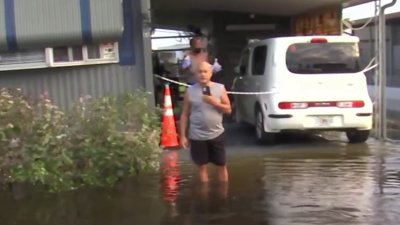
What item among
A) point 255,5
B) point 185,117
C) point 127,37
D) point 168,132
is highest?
point 255,5

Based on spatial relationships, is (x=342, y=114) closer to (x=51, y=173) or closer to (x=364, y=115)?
(x=364, y=115)

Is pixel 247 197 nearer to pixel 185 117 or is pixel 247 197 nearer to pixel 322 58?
pixel 185 117

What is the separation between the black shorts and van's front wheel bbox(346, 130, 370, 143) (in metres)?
4.31

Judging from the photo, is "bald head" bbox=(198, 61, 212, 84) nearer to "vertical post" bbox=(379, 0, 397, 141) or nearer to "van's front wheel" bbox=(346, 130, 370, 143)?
"van's front wheel" bbox=(346, 130, 370, 143)

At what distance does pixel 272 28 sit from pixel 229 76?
5.58 ft

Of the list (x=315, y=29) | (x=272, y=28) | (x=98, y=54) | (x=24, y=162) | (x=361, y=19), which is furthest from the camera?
(x=361, y=19)

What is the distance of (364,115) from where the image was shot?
1090 cm

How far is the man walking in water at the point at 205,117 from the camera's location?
752 centimetres

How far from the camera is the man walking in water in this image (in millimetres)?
7520

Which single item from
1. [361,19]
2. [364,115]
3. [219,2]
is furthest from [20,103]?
[361,19]

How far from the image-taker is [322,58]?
11023 mm

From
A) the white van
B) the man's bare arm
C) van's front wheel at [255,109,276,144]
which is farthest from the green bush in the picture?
van's front wheel at [255,109,276,144]

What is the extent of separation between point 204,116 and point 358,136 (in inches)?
184

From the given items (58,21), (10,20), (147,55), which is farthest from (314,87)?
(10,20)
